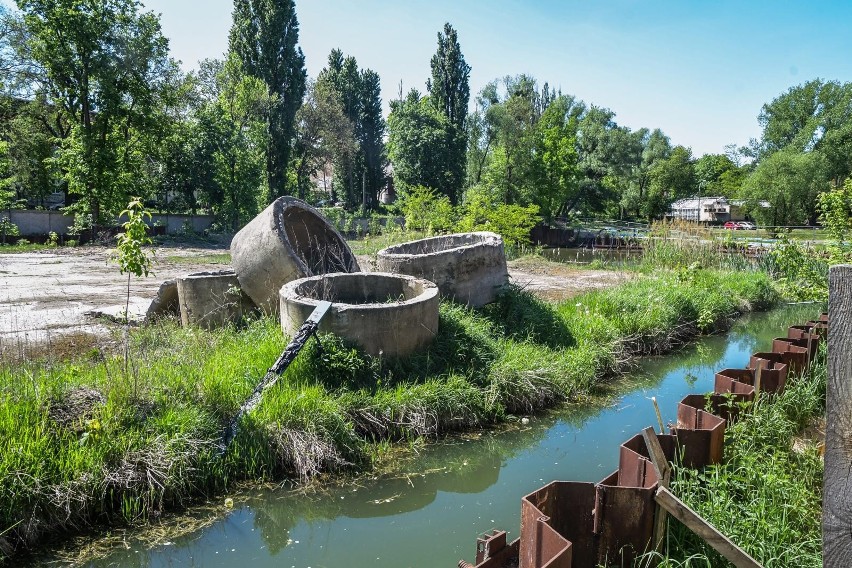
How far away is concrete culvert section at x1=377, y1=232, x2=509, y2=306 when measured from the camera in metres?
8.59

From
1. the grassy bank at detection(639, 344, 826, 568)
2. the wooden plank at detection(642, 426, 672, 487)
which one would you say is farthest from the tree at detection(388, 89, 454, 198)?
the wooden plank at detection(642, 426, 672, 487)

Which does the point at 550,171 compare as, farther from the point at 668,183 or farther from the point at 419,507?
the point at 419,507

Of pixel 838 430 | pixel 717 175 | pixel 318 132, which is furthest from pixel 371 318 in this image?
pixel 717 175

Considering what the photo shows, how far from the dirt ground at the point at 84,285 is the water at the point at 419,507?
251 centimetres

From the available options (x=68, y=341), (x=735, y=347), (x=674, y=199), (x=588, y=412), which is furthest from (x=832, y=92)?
(x=68, y=341)

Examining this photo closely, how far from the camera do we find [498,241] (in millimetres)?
9516

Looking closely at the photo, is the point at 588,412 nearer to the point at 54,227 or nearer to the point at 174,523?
the point at 174,523

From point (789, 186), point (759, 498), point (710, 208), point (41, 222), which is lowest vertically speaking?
point (759, 498)

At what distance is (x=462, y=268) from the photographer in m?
8.80

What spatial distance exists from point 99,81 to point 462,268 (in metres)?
23.8

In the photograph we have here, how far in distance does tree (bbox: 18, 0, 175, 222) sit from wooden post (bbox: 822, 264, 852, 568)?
28.7 metres

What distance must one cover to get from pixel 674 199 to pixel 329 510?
185ft

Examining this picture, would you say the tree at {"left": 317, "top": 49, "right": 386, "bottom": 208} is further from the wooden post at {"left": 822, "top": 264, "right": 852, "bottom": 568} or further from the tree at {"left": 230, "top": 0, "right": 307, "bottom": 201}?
the wooden post at {"left": 822, "top": 264, "right": 852, "bottom": 568}

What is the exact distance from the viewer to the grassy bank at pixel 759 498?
3.28m
